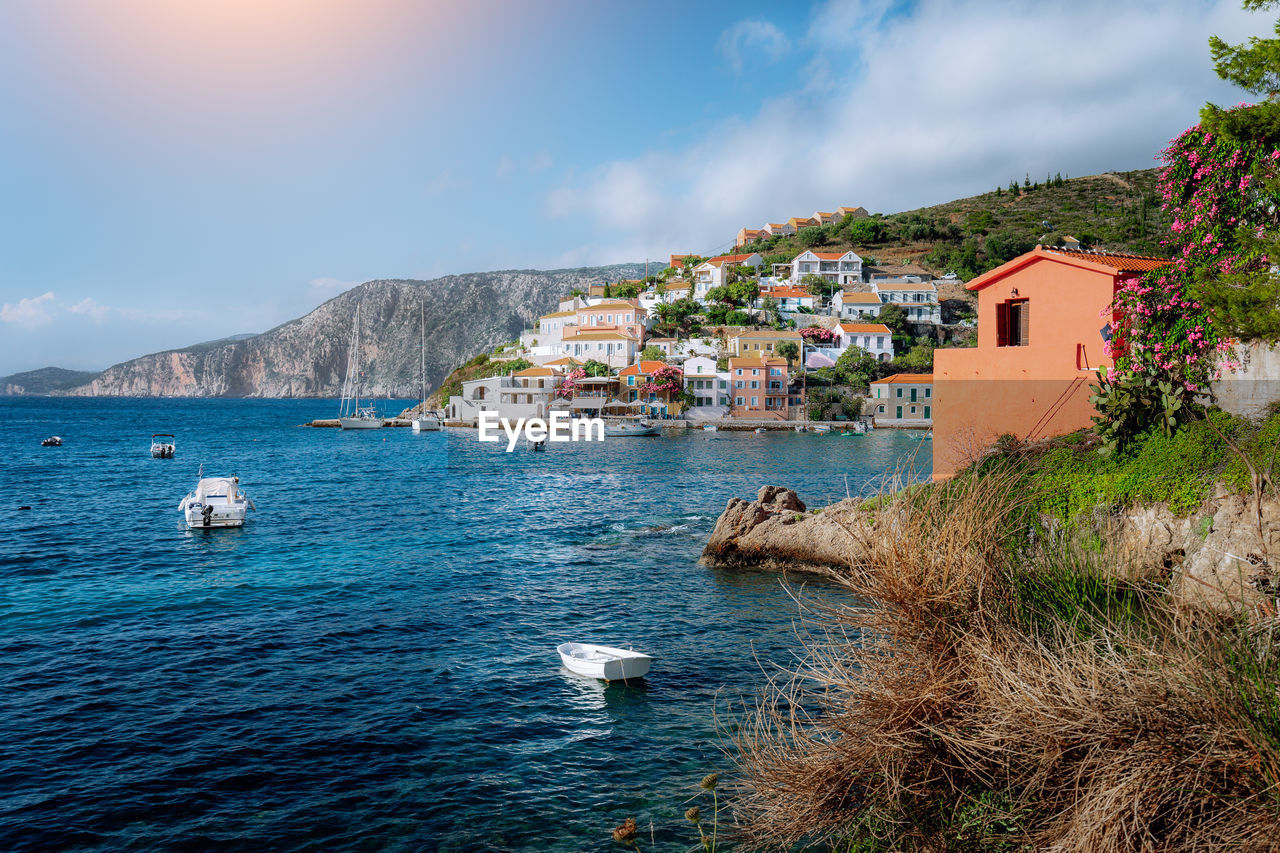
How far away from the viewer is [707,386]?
84.1 meters

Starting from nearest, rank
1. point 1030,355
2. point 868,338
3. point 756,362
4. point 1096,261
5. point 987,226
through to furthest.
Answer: point 1096,261 → point 1030,355 → point 756,362 → point 868,338 → point 987,226

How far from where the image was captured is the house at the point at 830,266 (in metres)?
111

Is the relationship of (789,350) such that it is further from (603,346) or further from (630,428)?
(630,428)

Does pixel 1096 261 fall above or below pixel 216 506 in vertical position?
above

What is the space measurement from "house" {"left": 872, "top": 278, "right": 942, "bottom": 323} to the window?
8297 centimetres

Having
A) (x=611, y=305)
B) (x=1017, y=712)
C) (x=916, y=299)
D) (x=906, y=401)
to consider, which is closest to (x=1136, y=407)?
(x=1017, y=712)

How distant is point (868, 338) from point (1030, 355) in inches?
2942

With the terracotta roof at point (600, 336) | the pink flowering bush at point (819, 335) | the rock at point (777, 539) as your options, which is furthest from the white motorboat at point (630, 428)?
the rock at point (777, 539)

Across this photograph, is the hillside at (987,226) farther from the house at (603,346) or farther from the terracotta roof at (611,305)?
the house at (603,346)

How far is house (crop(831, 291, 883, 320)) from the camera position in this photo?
98.9m

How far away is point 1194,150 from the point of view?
15289 millimetres

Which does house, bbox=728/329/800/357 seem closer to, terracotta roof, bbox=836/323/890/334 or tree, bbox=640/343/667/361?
terracotta roof, bbox=836/323/890/334

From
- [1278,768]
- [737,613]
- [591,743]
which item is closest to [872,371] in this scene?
[737,613]

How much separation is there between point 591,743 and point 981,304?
16.0m
